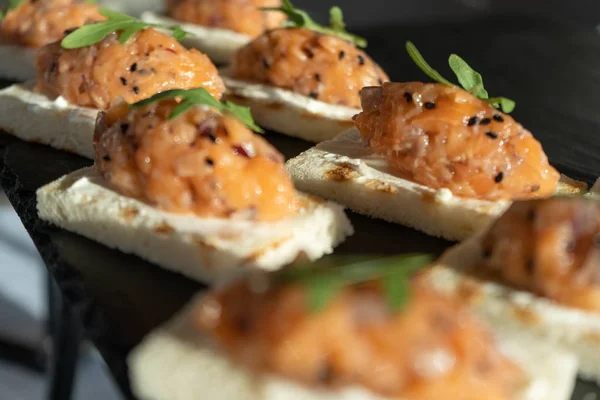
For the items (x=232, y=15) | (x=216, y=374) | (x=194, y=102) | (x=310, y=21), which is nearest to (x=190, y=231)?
(x=194, y=102)

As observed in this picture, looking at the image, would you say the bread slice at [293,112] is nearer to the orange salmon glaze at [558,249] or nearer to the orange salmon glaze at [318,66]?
the orange salmon glaze at [318,66]

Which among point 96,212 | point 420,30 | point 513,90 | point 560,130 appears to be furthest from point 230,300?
point 420,30

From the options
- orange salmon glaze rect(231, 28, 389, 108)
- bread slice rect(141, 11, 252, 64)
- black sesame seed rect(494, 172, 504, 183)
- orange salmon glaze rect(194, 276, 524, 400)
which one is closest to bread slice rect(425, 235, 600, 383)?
orange salmon glaze rect(194, 276, 524, 400)

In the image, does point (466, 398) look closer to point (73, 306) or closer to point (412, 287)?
point (412, 287)

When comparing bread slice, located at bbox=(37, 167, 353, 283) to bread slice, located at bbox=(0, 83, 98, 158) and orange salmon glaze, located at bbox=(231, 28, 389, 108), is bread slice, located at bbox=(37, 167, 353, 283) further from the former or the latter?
orange salmon glaze, located at bbox=(231, 28, 389, 108)

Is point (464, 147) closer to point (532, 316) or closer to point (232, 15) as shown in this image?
point (532, 316)
